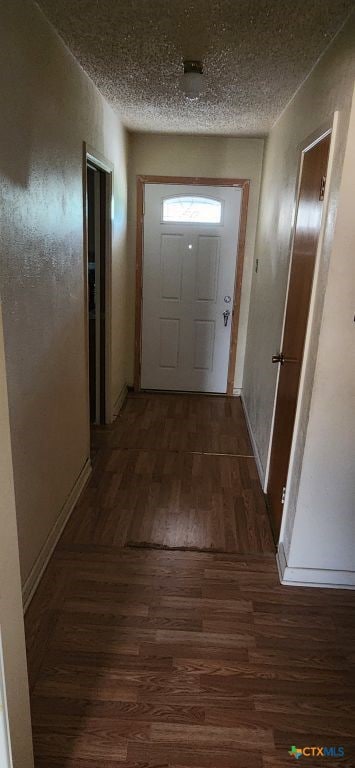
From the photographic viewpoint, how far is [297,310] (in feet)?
7.35

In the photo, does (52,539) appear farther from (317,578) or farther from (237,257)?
(237,257)

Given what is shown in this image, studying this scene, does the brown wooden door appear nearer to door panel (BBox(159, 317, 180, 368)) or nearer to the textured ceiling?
the textured ceiling

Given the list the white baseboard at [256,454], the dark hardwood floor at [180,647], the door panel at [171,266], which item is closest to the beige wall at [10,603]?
the dark hardwood floor at [180,647]

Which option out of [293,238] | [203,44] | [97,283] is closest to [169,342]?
[97,283]

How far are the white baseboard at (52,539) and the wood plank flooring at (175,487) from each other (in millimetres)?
57

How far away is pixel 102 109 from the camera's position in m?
2.97

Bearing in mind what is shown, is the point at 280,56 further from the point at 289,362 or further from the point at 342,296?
the point at 289,362

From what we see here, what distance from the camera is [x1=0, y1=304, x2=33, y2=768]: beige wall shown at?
938 millimetres

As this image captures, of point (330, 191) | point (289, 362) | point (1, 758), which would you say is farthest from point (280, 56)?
point (1, 758)

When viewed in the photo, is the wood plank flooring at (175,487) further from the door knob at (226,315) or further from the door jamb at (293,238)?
the door knob at (226,315)

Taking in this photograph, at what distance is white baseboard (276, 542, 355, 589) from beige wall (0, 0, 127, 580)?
115 cm

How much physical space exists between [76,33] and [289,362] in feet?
5.74

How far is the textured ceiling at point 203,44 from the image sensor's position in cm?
173

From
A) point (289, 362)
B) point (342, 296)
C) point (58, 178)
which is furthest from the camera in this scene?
point (289, 362)
